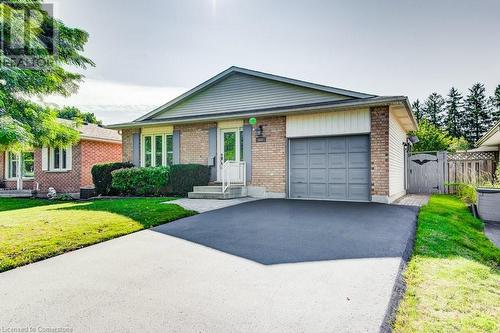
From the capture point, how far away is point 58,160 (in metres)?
15.7

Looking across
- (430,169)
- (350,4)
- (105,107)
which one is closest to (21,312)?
(350,4)

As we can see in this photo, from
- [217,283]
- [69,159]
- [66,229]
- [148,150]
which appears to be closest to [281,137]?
[148,150]

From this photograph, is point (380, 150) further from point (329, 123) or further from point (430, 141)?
point (430, 141)

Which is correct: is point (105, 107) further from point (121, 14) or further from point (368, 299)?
point (368, 299)

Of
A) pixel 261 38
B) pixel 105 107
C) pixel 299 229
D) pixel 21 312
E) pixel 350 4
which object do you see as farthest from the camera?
A: pixel 105 107

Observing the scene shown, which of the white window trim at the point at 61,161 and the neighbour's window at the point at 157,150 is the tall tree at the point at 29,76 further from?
the white window trim at the point at 61,161

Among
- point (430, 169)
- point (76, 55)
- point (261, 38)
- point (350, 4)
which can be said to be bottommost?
point (430, 169)

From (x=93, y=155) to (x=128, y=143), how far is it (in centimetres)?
316

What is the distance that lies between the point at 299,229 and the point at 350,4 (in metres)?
8.60

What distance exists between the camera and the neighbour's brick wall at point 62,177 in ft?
48.7

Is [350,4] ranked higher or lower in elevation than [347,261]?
higher

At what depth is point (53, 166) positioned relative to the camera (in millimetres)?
15742

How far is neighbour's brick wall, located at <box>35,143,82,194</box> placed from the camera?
585 inches

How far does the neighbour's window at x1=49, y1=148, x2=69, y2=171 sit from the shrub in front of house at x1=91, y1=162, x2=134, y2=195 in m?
3.74
